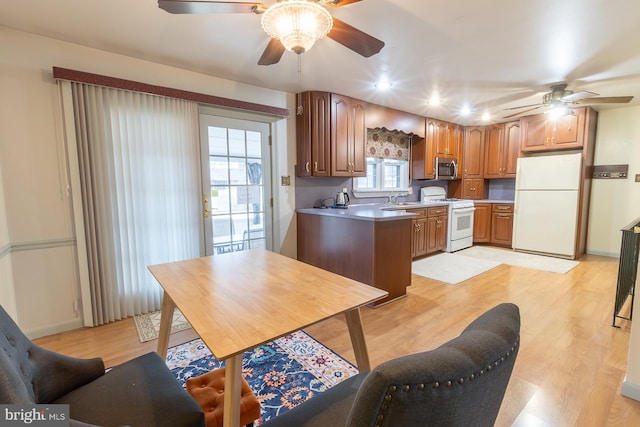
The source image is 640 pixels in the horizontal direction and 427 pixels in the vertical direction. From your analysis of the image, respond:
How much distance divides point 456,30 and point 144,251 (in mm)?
3154

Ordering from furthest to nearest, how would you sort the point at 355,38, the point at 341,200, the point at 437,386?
the point at 341,200 < the point at 355,38 < the point at 437,386

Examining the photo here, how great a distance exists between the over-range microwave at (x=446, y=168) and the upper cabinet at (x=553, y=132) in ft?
3.56

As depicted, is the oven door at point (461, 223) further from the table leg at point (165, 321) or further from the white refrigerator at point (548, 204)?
the table leg at point (165, 321)

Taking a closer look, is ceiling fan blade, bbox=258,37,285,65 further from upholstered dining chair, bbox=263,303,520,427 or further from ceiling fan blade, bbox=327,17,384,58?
upholstered dining chair, bbox=263,303,520,427

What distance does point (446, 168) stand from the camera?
5.31 meters

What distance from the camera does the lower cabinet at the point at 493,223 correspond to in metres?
5.17

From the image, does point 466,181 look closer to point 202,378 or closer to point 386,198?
point 386,198

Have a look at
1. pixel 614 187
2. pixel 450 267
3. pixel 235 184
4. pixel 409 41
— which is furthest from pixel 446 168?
pixel 235 184

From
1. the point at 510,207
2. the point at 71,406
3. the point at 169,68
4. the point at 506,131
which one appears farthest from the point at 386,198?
the point at 71,406

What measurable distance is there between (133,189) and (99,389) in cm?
190

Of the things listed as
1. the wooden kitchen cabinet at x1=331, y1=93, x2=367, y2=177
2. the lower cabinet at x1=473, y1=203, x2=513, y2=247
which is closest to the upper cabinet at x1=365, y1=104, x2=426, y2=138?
the wooden kitchen cabinet at x1=331, y1=93, x2=367, y2=177

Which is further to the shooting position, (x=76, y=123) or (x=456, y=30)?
(x=76, y=123)

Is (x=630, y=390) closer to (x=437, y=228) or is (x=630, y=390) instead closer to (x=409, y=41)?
(x=409, y=41)

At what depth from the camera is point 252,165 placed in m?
3.28
